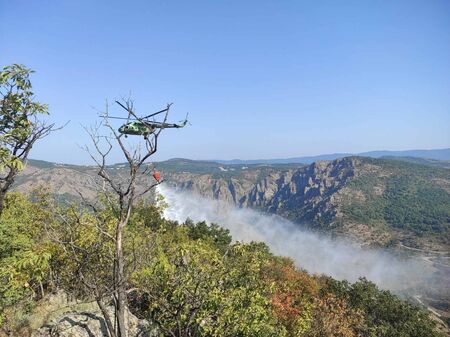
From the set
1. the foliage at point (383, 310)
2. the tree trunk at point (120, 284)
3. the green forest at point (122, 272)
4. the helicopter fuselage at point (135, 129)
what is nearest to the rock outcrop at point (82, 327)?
the green forest at point (122, 272)

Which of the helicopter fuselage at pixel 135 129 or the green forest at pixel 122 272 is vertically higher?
the helicopter fuselage at pixel 135 129

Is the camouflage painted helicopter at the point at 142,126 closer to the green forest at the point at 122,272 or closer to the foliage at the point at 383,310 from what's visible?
the green forest at the point at 122,272

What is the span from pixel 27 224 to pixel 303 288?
42.8 metres

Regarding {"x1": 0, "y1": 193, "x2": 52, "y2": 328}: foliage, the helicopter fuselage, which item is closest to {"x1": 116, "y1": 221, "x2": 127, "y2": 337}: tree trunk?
{"x1": 0, "y1": 193, "x2": 52, "y2": 328}: foliage

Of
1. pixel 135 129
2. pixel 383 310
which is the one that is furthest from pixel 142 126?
pixel 383 310

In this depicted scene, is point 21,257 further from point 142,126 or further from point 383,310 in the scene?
point 383,310

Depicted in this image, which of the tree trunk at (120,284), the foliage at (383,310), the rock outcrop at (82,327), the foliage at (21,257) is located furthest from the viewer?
the foliage at (383,310)

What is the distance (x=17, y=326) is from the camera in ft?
58.5

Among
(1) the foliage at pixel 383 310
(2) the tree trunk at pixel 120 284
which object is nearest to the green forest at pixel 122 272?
(2) the tree trunk at pixel 120 284

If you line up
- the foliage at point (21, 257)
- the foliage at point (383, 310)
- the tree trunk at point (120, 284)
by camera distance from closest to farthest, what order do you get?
the foliage at point (21, 257) < the tree trunk at point (120, 284) < the foliage at point (383, 310)

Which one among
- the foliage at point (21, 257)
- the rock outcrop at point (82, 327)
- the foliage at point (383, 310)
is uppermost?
the foliage at point (21, 257)

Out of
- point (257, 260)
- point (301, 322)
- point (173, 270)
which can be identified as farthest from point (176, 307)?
point (301, 322)

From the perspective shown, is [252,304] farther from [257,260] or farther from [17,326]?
[17,326]

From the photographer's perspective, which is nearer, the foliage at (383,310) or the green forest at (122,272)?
the green forest at (122,272)
